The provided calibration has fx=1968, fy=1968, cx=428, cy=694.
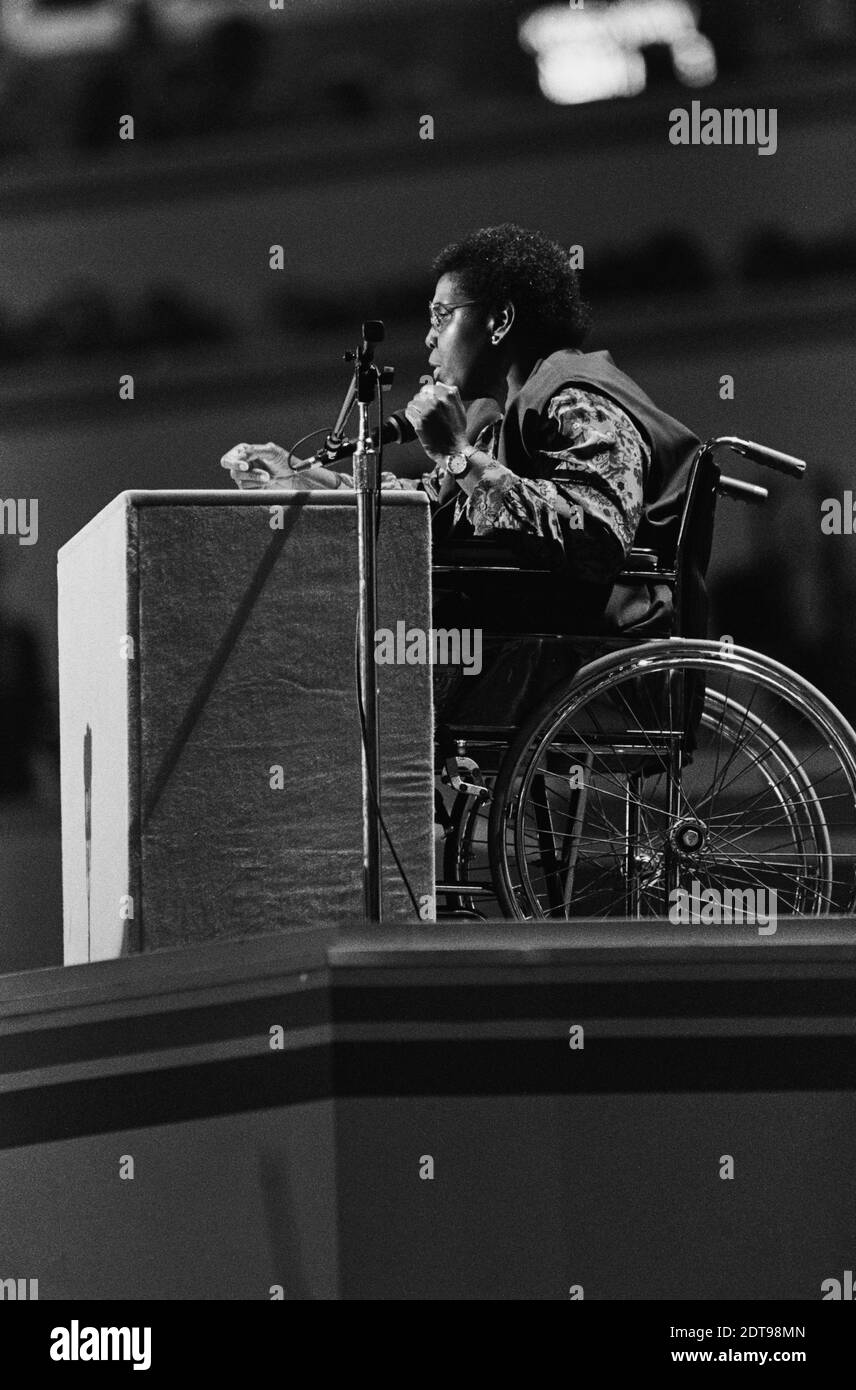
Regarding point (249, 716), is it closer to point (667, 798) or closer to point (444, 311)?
point (667, 798)

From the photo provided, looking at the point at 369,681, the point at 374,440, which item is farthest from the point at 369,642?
the point at 374,440

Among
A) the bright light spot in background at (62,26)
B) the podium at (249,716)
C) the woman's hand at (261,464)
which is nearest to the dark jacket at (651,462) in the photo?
the woman's hand at (261,464)

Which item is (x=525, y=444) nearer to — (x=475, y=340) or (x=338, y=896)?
(x=475, y=340)

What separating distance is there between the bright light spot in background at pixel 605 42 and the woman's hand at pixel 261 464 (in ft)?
2.67

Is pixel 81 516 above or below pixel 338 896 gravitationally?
above

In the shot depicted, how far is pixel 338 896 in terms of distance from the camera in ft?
5.91

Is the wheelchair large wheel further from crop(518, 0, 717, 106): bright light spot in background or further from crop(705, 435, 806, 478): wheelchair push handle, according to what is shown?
crop(518, 0, 717, 106): bright light spot in background

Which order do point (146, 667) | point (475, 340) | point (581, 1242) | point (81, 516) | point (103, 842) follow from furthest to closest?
point (81, 516)
point (475, 340)
point (103, 842)
point (146, 667)
point (581, 1242)

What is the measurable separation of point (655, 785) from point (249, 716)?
0.61 metres

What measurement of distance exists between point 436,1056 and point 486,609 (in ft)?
2.44

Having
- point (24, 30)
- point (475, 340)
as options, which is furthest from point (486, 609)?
point (24, 30)

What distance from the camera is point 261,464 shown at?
7.22ft

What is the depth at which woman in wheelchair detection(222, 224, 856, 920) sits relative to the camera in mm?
2104

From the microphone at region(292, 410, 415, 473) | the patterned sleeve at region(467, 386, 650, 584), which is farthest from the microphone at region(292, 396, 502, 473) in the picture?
the patterned sleeve at region(467, 386, 650, 584)
